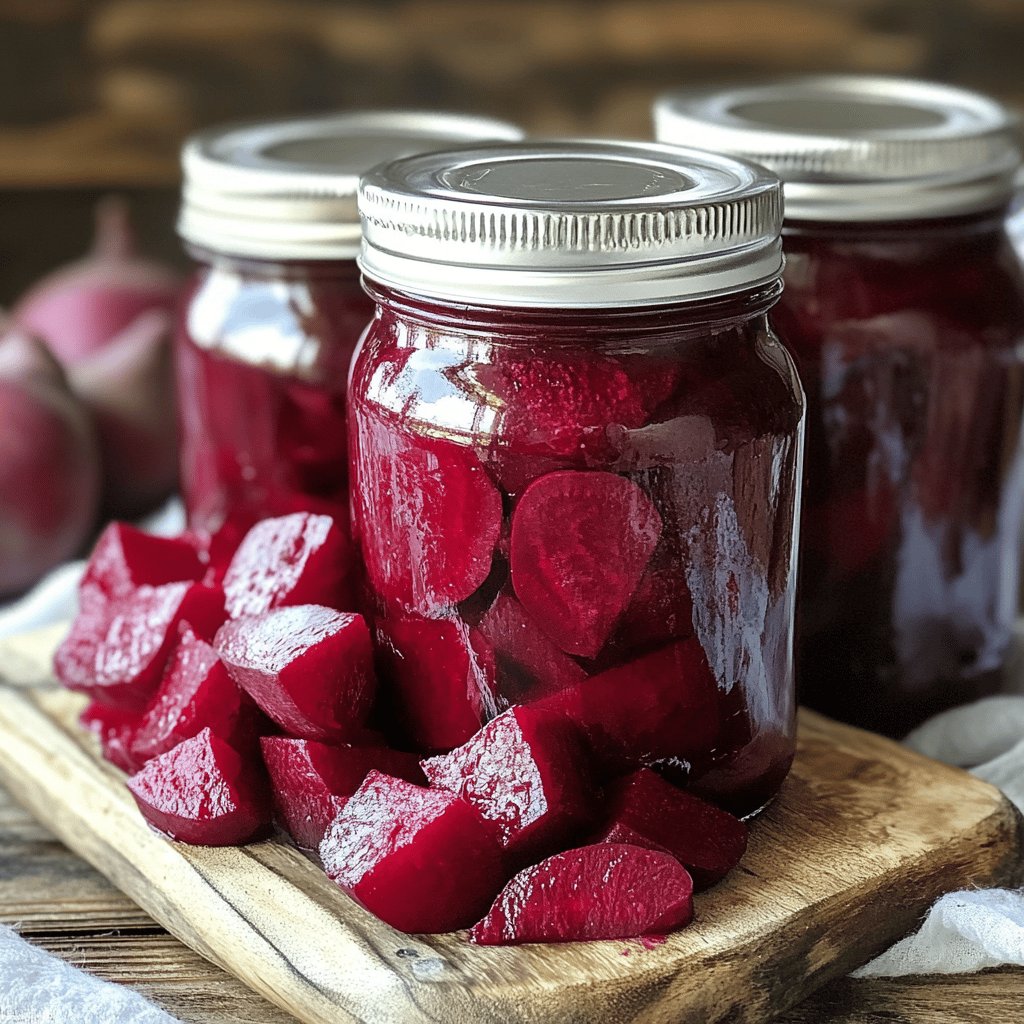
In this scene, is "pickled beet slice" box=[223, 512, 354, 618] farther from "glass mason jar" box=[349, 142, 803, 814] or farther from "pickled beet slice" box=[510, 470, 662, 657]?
"pickled beet slice" box=[510, 470, 662, 657]

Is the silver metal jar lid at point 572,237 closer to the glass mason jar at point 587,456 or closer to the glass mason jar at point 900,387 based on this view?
the glass mason jar at point 587,456

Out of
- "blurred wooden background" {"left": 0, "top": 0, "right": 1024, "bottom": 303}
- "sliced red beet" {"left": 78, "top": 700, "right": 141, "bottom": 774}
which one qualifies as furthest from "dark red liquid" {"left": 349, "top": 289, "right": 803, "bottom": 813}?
"blurred wooden background" {"left": 0, "top": 0, "right": 1024, "bottom": 303}

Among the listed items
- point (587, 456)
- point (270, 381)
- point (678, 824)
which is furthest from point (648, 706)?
point (270, 381)

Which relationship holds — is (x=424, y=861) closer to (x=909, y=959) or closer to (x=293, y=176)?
(x=909, y=959)

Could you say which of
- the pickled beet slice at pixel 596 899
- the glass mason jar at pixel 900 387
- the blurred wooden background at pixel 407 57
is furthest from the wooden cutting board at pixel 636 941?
the blurred wooden background at pixel 407 57

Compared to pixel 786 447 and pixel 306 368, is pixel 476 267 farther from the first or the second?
pixel 306 368
